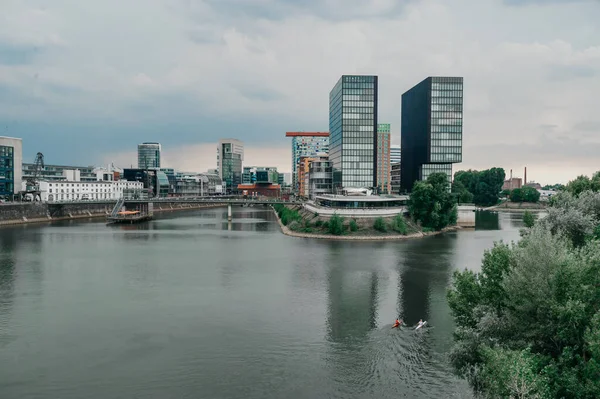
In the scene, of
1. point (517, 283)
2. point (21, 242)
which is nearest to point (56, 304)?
point (517, 283)

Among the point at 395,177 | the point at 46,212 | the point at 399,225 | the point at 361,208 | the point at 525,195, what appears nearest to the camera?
the point at 399,225

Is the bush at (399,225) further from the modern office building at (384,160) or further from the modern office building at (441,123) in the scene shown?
the modern office building at (384,160)

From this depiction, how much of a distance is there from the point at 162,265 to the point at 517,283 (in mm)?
43975

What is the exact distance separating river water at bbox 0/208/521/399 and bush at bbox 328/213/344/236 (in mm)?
19126

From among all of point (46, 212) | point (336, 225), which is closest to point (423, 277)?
point (336, 225)

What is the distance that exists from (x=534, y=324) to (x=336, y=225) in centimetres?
6444

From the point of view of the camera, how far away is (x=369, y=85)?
11856 centimetres

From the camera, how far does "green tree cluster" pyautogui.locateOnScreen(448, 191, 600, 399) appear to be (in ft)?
54.5

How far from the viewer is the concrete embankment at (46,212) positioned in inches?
4139

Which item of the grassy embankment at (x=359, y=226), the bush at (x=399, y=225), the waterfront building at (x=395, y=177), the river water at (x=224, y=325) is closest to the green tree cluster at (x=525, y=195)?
the waterfront building at (x=395, y=177)

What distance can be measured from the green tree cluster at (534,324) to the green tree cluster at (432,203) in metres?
69.3

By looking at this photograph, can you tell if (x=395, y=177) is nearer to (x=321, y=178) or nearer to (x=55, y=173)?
(x=321, y=178)

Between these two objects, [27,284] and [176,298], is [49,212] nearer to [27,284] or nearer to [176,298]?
[27,284]

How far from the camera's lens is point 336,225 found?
8362 cm
